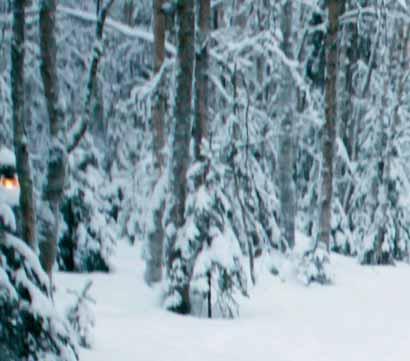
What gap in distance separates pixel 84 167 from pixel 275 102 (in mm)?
4953

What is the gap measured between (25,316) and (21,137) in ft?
6.96

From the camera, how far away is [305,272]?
41.7 feet

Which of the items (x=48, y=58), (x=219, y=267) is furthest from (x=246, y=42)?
→ (x=48, y=58)

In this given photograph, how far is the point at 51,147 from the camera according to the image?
7.03 m

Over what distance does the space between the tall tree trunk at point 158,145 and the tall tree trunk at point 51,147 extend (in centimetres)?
410

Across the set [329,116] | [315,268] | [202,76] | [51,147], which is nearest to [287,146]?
[329,116]

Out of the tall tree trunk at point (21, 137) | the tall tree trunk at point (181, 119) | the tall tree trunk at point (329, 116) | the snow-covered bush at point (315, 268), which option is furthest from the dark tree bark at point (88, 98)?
the tall tree trunk at point (329, 116)

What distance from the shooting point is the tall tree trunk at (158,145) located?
11398 millimetres

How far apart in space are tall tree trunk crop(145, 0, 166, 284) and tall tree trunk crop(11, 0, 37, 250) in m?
4.74

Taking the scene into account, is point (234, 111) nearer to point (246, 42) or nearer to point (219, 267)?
point (246, 42)

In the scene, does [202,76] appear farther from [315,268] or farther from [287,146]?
[287,146]

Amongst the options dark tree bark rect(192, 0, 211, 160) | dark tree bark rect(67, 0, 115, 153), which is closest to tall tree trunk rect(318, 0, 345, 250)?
dark tree bark rect(192, 0, 211, 160)

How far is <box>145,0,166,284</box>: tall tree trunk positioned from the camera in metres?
11.4

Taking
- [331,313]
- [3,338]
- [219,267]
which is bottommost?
[331,313]
